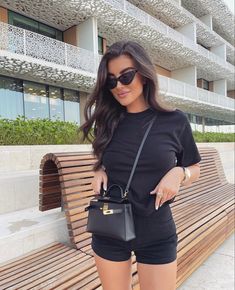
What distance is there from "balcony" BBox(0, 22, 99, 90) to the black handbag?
10114 millimetres

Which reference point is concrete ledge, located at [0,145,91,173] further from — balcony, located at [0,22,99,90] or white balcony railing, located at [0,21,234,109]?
balcony, located at [0,22,99,90]

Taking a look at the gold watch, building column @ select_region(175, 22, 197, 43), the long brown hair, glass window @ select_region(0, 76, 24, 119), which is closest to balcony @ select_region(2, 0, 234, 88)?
building column @ select_region(175, 22, 197, 43)

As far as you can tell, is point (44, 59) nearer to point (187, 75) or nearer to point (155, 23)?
point (155, 23)

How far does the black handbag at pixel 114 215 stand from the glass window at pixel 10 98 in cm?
1165

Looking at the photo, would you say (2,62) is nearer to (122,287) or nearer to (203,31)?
(122,287)

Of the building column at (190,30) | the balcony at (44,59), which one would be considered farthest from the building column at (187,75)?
the balcony at (44,59)

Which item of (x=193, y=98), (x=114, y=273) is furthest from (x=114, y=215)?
(x=193, y=98)

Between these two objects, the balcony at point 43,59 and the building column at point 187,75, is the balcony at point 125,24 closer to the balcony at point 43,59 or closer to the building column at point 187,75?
the building column at point 187,75

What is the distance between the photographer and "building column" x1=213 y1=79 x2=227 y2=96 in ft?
96.1

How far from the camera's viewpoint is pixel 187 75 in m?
23.7

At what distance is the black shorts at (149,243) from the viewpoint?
1.41 meters

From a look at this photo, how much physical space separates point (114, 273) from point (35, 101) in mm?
12859

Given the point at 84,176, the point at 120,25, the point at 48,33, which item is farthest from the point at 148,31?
the point at 84,176

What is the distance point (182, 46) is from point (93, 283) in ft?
65.6
